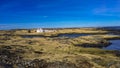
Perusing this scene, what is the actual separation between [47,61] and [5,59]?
303 inches

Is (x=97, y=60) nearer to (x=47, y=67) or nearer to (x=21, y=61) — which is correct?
(x=47, y=67)

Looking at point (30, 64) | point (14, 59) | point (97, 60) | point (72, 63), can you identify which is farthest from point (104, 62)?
point (14, 59)

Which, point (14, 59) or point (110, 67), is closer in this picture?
point (110, 67)

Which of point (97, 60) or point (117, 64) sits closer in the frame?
point (117, 64)

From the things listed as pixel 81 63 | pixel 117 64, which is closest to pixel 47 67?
pixel 81 63

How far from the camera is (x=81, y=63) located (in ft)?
109

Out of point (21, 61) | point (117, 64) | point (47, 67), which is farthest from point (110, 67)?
point (21, 61)

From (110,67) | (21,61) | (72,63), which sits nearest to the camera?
(110,67)

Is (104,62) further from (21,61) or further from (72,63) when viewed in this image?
(21,61)

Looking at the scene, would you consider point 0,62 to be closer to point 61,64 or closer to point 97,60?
point 61,64

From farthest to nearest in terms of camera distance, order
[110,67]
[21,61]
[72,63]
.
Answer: [21,61], [72,63], [110,67]

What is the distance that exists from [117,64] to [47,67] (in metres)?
10.3

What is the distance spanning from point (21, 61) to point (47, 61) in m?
4.24

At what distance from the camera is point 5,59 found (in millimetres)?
37188
